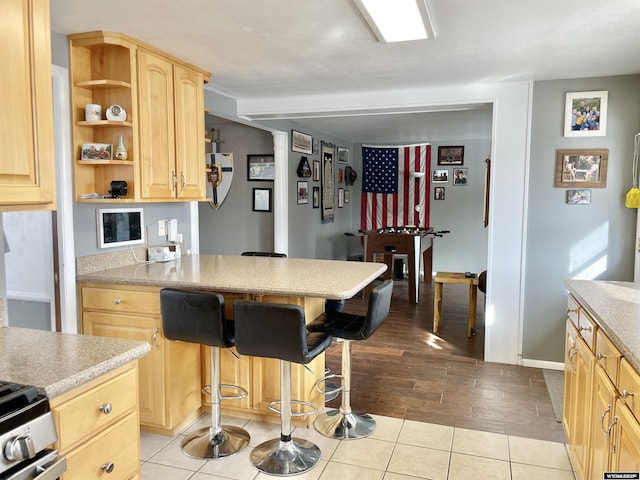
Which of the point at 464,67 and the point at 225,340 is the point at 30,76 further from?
the point at 464,67

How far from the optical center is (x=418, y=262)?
6535 millimetres

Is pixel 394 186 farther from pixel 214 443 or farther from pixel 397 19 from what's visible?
pixel 214 443

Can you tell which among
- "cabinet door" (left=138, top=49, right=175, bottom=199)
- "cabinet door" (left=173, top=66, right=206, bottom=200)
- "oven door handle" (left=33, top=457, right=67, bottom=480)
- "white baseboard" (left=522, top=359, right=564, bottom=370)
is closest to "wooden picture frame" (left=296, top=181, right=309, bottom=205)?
"cabinet door" (left=173, top=66, right=206, bottom=200)

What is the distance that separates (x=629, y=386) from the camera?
1.50 meters

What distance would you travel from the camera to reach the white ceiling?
7.84 feet

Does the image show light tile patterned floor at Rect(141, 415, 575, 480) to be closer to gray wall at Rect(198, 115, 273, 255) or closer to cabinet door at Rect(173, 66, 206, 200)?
cabinet door at Rect(173, 66, 206, 200)

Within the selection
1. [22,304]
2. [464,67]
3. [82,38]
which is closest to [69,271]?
[22,304]

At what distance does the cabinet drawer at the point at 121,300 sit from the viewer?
266cm

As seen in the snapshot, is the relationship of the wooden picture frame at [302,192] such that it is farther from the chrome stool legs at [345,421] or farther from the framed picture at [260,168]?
the chrome stool legs at [345,421]

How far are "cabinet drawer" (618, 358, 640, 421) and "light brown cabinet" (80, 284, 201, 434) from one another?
6.80 ft

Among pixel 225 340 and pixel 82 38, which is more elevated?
pixel 82 38

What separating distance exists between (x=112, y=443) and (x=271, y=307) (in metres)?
0.84

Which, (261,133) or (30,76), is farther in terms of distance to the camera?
(261,133)

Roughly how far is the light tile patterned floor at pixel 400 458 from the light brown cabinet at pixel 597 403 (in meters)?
0.24
